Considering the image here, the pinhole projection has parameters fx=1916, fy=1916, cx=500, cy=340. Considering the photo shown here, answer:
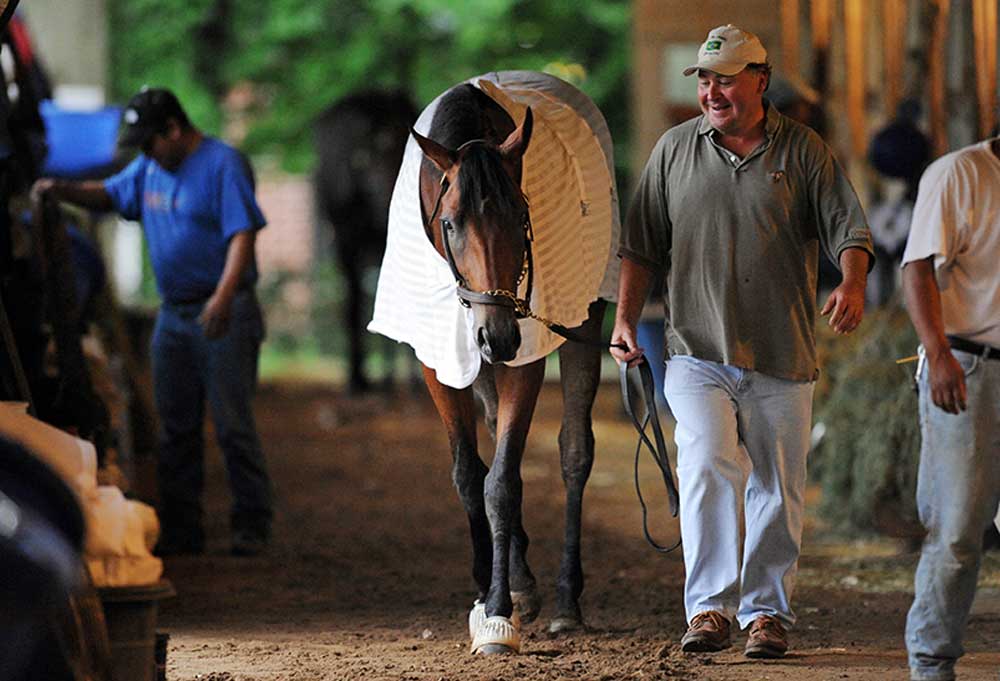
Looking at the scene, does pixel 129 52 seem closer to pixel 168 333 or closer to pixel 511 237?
pixel 168 333

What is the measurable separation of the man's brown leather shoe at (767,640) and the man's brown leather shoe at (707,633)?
0.30 feet

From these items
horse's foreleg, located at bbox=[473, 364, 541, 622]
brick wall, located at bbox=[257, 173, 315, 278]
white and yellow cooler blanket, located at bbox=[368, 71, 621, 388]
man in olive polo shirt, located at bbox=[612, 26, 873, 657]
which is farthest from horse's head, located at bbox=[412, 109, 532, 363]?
brick wall, located at bbox=[257, 173, 315, 278]

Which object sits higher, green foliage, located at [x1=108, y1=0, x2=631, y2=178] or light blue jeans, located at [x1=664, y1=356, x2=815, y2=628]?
green foliage, located at [x1=108, y1=0, x2=631, y2=178]

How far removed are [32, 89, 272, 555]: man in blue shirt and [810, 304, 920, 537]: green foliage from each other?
3.04m

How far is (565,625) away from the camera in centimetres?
720

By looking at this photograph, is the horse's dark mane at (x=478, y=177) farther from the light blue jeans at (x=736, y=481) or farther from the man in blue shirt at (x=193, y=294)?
the man in blue shirt at (x=193, y=294)

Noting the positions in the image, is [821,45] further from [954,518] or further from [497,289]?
[954,518]

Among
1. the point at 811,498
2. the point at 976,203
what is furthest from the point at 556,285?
the point at 811,498

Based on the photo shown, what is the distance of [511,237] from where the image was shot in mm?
6375

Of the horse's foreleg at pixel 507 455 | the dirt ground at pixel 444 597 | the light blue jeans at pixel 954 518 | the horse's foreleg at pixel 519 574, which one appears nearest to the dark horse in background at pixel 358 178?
the dirt ground at pixel 444 597

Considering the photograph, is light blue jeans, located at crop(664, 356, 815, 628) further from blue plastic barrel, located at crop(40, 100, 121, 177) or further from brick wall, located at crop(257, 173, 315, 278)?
brick wall, located at crop(257, 173, 315, 278)

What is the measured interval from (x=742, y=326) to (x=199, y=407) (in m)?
3.97

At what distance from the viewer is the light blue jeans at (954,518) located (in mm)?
5570

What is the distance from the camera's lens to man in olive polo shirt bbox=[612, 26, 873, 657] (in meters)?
6.51
